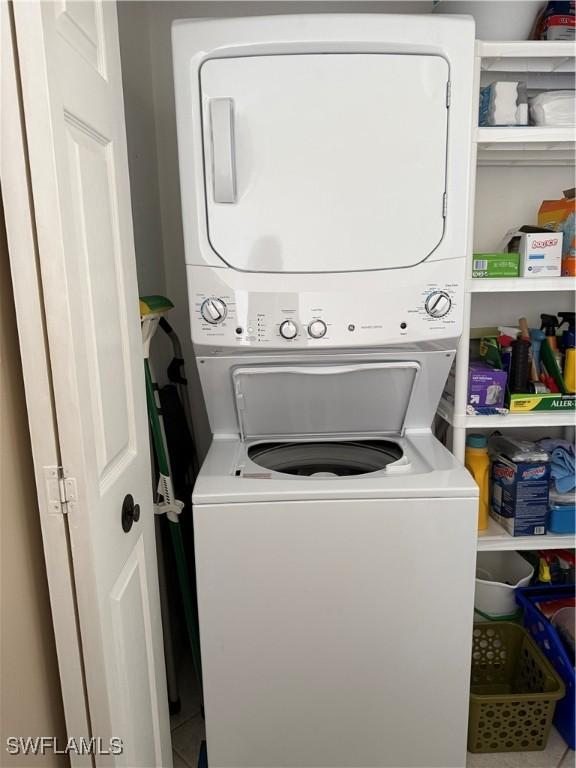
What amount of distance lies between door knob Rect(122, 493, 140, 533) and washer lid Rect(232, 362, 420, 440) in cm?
58

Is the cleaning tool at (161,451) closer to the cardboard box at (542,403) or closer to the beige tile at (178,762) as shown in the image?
the beige tile at (178,762)

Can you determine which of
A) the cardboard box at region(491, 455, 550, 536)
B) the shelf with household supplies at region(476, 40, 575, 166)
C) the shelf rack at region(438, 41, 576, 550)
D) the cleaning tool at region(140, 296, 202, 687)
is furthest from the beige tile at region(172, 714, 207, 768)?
the shelf with household supplies at region(476, 40, 575, 166)

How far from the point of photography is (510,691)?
212 centimetres

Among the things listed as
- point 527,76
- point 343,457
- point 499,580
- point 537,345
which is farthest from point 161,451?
point 527,76

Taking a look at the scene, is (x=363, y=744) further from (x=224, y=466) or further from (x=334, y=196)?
(x=334, y=196)

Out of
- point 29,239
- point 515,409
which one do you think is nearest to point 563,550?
point 515,409

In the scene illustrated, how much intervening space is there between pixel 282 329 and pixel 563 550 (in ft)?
5.06

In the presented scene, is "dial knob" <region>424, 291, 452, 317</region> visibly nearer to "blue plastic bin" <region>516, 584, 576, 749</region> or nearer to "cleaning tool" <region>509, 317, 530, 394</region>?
"cleaning tool" <region>509, 317, 530, 394</region>

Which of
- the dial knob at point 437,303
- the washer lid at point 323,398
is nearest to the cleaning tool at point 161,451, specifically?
the washer lid at point 323,398

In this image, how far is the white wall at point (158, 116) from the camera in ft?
6.61

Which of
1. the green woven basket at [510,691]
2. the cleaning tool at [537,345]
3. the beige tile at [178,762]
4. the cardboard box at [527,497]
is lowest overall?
the beige tile at [178,762]

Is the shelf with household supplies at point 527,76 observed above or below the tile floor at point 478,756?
above

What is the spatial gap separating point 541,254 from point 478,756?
5.78ft

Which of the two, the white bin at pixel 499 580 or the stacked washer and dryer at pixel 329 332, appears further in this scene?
the white bin at pixel 499 580
